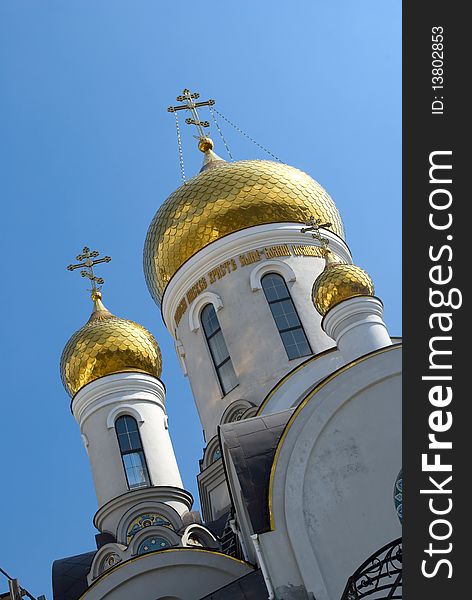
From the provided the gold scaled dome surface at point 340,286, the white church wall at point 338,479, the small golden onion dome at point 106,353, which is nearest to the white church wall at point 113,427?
the small golden onion dome at point 106,353

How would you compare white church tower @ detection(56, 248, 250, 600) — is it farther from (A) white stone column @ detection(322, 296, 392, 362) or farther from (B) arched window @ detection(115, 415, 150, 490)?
(A) white stone column @ detection(322, 296, 392, 362)

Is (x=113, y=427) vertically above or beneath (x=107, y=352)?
beneath

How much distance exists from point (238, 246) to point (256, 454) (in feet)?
18.8

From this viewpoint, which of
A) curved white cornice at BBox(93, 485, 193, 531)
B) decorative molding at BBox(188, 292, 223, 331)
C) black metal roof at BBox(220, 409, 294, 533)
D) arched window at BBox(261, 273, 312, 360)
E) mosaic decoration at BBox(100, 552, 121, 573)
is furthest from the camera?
decorative molding at BBox(188, 292, 223, 331)

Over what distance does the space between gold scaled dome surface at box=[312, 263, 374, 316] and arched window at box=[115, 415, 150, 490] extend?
3.60m

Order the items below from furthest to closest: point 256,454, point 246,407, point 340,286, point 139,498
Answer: point 246,407 → point 139,498 → point 340,286 → point 256,454

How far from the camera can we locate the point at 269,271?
14195mm

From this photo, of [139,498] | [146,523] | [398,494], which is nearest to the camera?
[398,494]

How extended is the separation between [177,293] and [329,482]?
6687 mm

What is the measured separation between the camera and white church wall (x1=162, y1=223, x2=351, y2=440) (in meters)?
13.5

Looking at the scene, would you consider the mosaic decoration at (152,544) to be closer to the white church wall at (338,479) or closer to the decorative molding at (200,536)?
the decorative molding at (200,536)

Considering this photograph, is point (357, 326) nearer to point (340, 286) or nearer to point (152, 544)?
point (340, 286)

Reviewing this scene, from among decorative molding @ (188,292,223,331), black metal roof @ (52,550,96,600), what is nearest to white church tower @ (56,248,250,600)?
black metal roof @ (52,550,96,600)

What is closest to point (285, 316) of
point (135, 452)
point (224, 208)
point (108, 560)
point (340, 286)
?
→ point (224, 208)
